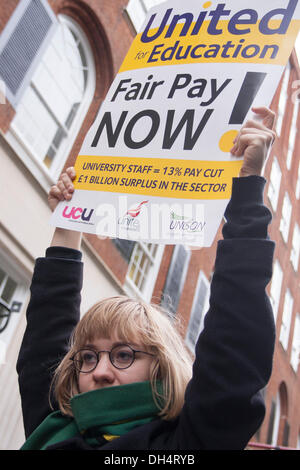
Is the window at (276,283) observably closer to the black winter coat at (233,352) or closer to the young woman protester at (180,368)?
the young woman protester at (180,368)

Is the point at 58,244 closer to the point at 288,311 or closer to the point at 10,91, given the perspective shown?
the point at 10,91

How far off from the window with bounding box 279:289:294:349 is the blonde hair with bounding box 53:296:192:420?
52.7 feet

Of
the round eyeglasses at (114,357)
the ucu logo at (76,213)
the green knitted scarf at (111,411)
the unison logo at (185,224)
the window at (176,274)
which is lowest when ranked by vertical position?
the green knitted scarf at (111,411)

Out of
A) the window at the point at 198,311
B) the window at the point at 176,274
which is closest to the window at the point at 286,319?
the window at the point at 198,311

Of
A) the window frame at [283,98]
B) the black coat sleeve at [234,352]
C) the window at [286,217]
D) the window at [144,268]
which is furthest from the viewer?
the window at [286,217]

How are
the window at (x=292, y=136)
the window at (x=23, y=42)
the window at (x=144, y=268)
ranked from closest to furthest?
the window at (x=23, y=42) → the window at (x=144, y=268) → the window at (x=292, y=136)

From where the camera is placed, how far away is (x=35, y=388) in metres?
1.91

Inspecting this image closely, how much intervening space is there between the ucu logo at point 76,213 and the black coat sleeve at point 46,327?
18 centimetres

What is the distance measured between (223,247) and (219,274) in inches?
3.3

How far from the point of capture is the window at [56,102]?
7.30 metres

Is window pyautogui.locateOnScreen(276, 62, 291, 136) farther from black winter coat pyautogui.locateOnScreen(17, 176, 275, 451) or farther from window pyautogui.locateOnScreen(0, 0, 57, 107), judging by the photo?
black winter coat pyautogui.locateOnScreen(17, 176, 275, 451)

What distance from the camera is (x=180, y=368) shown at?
1659 mm

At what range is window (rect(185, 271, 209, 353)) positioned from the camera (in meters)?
11.7

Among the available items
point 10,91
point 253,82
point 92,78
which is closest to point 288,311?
point 92,78
